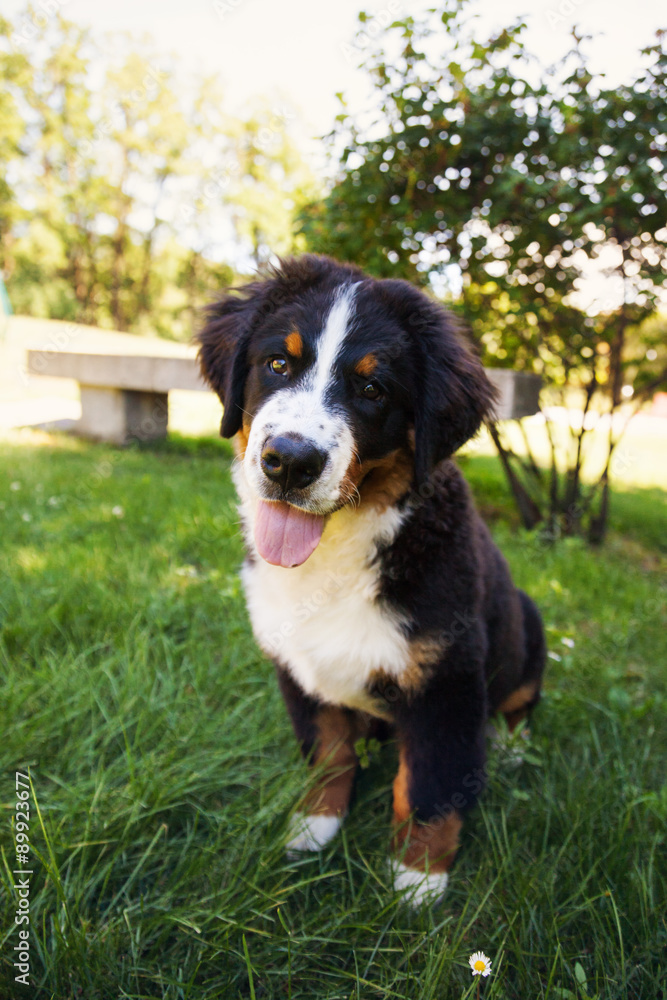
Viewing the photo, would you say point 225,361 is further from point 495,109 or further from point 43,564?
point 495,109

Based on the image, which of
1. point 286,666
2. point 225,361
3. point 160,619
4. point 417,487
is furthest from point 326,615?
point 160,619

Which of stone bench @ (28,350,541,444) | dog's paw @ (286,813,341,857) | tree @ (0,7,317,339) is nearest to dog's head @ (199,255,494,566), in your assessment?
dog's paw @ (286,813,341,857)

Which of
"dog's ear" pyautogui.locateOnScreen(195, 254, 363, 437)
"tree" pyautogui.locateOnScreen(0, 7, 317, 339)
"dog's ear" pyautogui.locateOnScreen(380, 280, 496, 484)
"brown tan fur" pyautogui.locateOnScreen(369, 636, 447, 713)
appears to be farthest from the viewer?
"tree" pyautogui.locateOnScreen(0, 7, 317, 339)

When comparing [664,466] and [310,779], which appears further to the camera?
[664,466]

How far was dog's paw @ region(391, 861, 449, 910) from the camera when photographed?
154 cm

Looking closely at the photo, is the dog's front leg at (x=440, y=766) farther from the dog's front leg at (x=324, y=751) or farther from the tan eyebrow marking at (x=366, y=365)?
the tan eyebrow marking at (x=366, y=365)

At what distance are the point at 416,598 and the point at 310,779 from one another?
632mm

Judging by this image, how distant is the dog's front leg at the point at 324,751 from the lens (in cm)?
189

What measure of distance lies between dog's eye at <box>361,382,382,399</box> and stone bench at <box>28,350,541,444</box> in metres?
4.35

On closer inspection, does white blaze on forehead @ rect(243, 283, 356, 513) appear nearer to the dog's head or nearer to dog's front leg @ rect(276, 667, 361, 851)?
the dog's head

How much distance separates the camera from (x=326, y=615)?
184 cm

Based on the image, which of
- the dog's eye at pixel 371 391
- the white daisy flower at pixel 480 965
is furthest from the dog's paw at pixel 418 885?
the dog's eye at pixel 371 391

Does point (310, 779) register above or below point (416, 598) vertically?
below

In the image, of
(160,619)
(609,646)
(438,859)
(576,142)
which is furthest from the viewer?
(576,142)
